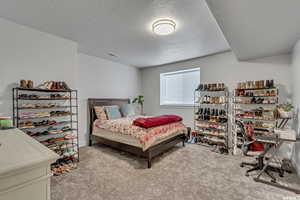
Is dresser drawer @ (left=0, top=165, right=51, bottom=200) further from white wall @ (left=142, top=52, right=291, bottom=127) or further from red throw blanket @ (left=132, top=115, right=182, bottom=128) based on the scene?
white wall @ (left=142, top=52, right=291, bottom=127)

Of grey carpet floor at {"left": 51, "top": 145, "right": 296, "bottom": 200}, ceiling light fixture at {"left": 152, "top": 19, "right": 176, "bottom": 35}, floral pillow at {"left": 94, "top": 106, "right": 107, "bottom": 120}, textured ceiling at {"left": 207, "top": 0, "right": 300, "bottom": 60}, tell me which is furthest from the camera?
floral pillow at {"left": 94, "top": 106, "right": 107, "bottom": 120}

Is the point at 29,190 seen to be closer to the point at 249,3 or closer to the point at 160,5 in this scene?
the point at 160,5

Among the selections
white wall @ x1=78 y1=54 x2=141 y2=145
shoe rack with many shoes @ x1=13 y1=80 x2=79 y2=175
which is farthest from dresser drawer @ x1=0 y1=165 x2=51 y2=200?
white wall @ x1=78 y1=54 x2=141 y2=145

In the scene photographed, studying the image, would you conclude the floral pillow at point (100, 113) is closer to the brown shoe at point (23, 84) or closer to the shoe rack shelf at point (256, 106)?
A: the brown shoe at point (23, 84)

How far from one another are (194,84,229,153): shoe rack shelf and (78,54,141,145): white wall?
2.64 metres

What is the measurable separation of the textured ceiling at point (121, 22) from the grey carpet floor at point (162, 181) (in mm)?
2624

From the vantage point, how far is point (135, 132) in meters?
2.87

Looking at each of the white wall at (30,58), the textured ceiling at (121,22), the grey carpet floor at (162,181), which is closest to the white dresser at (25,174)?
the grey carpet floor at (162,181)

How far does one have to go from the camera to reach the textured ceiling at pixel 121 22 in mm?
1970

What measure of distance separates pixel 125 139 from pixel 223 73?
3222 millimetres

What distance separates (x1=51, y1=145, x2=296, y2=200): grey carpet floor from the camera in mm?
1916

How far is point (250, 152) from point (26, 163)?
297cm

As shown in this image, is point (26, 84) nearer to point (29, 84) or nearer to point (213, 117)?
point (29, 84)

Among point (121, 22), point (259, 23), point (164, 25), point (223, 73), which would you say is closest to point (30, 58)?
point (121, 22)
